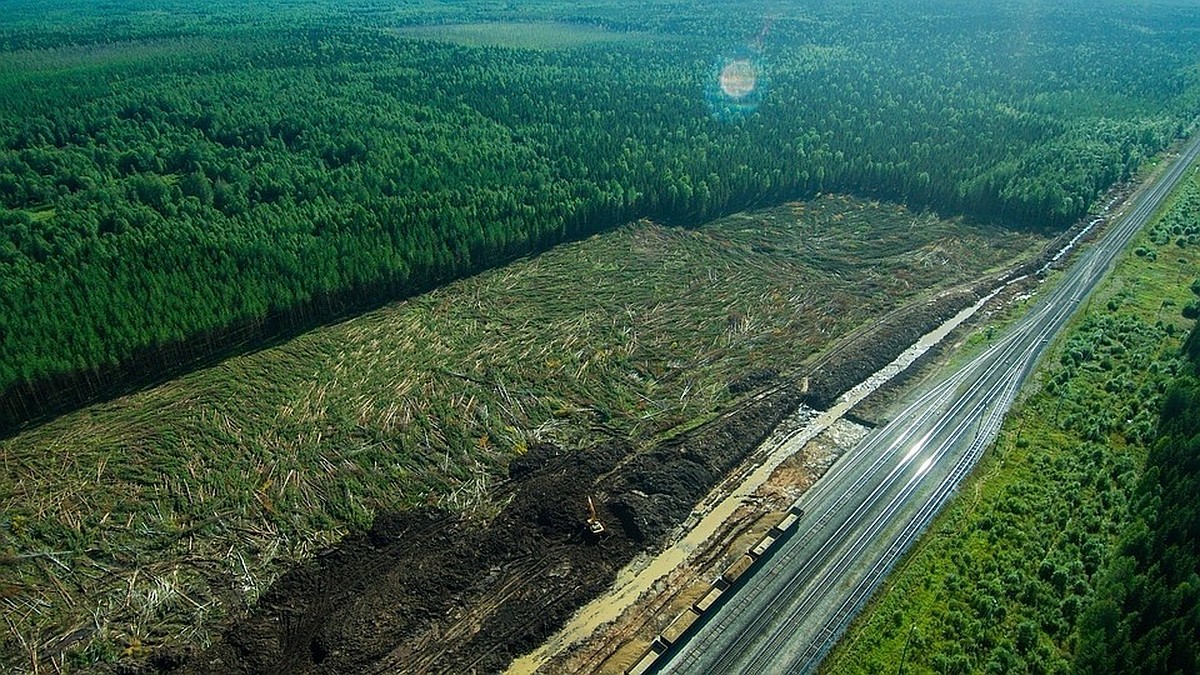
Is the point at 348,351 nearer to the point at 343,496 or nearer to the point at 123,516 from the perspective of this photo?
the point at 343,496

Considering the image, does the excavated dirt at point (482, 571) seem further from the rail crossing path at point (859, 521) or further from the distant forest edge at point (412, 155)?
the distant forest edge at point (412, 155)

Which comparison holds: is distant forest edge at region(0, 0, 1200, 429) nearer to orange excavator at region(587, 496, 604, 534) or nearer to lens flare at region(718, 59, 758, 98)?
lens flare at region(718, 59, 758, 98)

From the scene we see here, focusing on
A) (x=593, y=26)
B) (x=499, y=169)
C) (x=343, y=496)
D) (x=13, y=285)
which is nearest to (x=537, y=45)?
(x=593, y=26)

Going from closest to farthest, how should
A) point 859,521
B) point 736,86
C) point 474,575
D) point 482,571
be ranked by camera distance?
point 474,575, point 482,571, point 859,521, point 736,86

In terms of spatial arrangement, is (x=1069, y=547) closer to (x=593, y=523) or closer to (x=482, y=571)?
(x=593, y=523)

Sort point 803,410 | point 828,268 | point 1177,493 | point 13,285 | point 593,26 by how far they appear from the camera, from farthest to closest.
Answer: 1. point 593,26
2. point 828,268
3. point 13,285
4. point 803,410
5. point 1177,493

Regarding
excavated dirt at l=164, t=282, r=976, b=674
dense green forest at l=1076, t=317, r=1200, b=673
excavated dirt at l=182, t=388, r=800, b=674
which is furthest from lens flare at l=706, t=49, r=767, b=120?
dense green forest at l=1076, t=317, r=1200, b=673

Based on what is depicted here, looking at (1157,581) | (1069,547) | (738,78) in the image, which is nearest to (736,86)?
(738,78)
